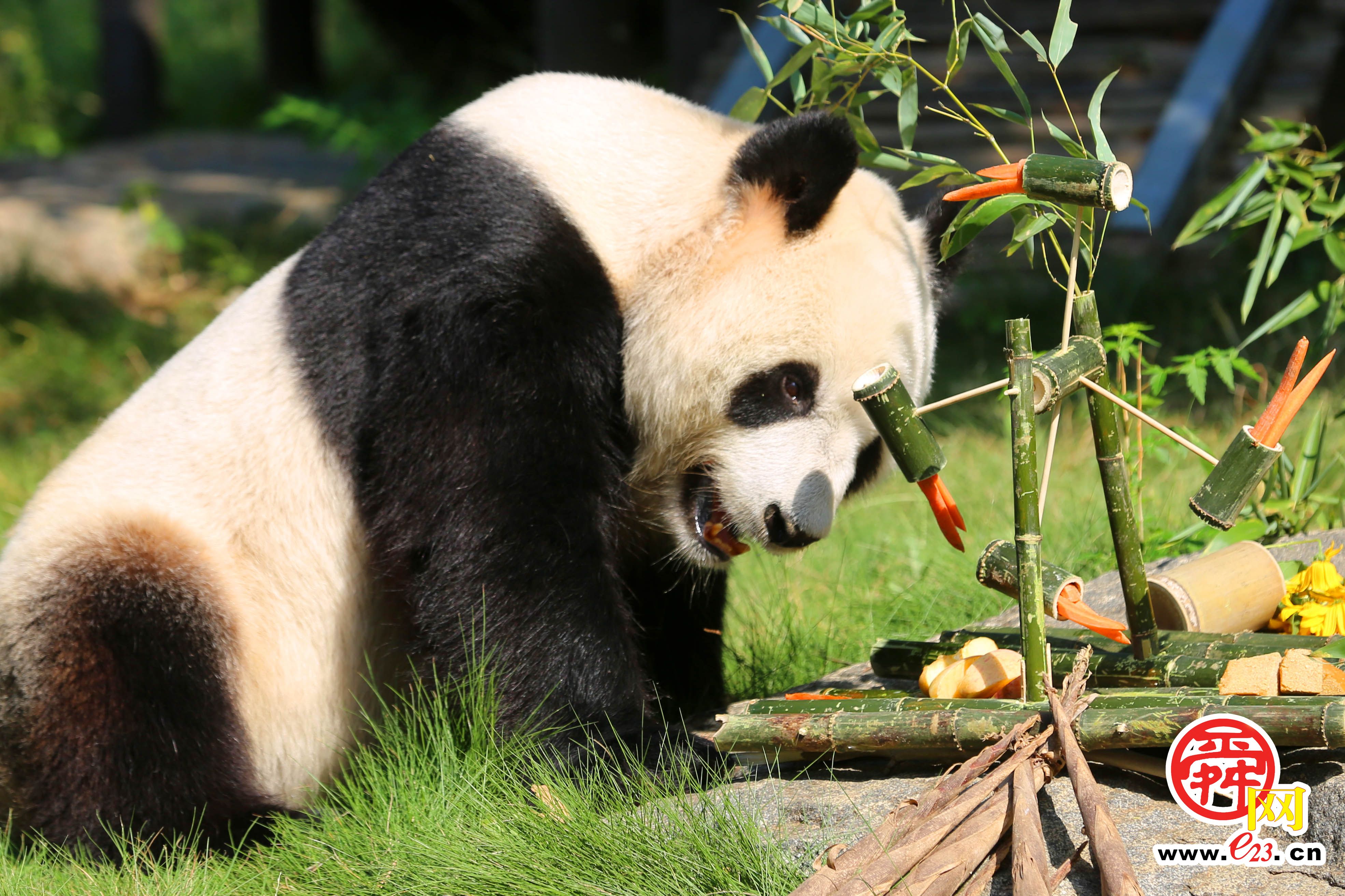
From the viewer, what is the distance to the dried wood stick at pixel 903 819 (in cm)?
175

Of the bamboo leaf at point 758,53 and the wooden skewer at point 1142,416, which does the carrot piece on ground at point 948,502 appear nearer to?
the wooden skewer at point 1142,416

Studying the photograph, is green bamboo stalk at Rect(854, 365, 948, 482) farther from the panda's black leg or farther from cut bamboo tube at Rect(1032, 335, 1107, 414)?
the panda's black leg

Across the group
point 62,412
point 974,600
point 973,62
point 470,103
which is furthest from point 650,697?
point 973,62

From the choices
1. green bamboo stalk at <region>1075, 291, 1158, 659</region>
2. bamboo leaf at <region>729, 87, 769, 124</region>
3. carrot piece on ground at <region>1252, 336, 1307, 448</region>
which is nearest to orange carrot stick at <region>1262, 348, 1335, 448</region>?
carrot piece on ground at <region>1252, 336, 1307, 448</region>

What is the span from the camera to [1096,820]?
167cm

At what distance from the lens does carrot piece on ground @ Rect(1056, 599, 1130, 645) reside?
202cm

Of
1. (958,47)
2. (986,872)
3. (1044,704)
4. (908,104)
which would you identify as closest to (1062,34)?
(958,47)

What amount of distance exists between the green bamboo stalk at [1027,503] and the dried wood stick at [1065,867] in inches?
10.5

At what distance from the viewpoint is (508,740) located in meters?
2.38

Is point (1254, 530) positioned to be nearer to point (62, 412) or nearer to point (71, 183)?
point (62, 412)

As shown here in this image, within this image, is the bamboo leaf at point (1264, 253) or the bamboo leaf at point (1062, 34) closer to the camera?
the bamboo leaf at point (1062, 34)

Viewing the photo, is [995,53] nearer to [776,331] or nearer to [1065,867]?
[776,331]

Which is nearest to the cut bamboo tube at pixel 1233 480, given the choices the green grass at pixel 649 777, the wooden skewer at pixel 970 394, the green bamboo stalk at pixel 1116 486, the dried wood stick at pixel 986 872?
the green bamboo stalk at pixel 1116 486

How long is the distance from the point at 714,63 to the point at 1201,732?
7.61 m
